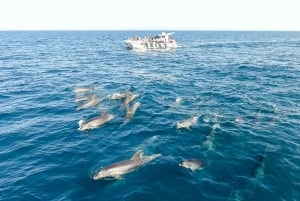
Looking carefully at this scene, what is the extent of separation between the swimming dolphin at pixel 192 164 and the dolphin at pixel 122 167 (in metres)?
2.55

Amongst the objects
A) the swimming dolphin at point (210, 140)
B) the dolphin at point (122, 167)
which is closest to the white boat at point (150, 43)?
the swimming dolphin at point (210, 140)

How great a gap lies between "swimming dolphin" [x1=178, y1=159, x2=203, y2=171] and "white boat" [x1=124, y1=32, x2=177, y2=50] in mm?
70252

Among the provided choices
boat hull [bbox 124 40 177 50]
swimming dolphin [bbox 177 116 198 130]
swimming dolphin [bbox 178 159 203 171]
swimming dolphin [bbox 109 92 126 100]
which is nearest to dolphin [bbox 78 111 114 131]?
swimming dolphin [bbox 177 116 198 130]

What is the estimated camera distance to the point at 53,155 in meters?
24.5

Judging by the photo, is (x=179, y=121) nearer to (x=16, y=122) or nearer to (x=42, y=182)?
(x=42, y=182)

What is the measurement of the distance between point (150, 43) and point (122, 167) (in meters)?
74.0

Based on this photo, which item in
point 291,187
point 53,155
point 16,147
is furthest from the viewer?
point 16,147

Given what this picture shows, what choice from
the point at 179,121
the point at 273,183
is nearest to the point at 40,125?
the point at 179,121

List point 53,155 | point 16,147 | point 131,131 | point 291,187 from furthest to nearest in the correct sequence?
point 131,131, point 16,147, point 53,155, point 291,187

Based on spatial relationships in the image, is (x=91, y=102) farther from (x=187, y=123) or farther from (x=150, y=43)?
(x=150, y=43)

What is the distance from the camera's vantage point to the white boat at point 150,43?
89.4 meters

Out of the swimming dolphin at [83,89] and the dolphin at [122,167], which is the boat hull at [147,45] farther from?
the dolphin at [122,167]

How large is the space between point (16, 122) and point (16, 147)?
6.54m

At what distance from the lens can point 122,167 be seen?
20.9 meters
